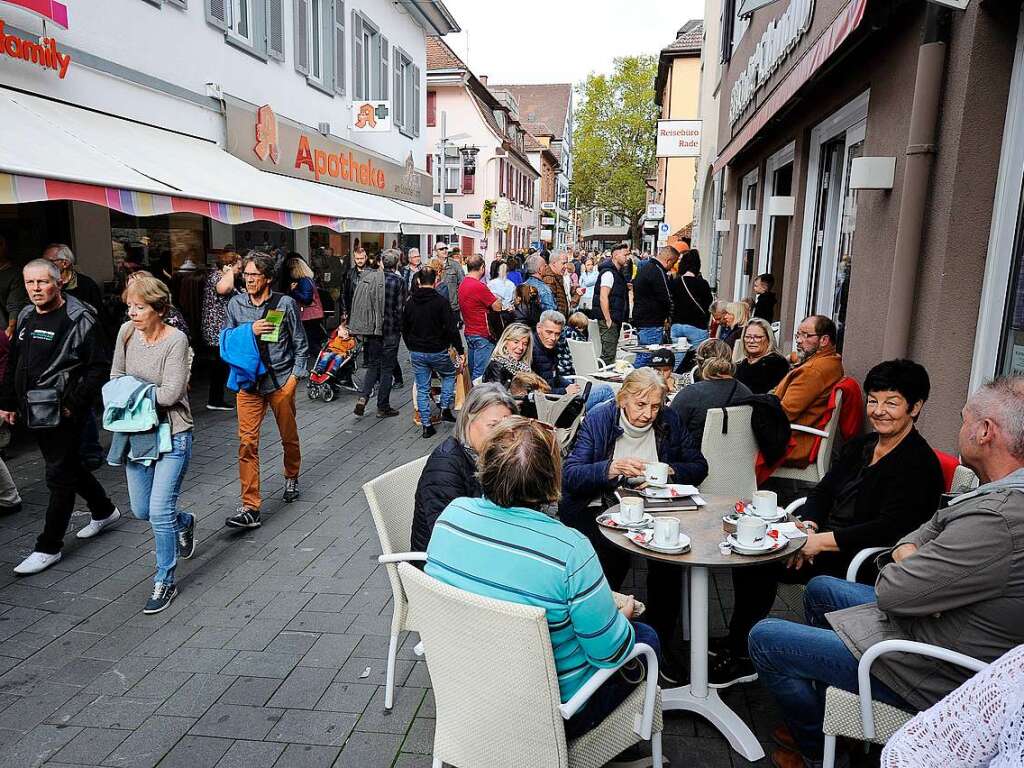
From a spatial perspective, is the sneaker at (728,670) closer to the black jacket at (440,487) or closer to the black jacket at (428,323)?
→ the black jacket at (440,487)

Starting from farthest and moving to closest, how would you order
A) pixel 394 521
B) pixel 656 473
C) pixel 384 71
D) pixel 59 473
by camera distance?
pixel 384 71 → pixel 59 473 → pixel 656 473 → pixel 394 521

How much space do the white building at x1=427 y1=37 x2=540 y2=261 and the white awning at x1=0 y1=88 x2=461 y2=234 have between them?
53.6 ft

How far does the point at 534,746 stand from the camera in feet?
7.00

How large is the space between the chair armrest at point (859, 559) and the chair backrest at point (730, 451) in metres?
1.26

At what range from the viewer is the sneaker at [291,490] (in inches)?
229

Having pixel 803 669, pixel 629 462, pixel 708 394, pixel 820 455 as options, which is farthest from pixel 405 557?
pixel 820 455

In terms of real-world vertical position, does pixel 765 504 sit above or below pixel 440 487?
below

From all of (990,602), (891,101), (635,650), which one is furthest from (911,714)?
(891,101)

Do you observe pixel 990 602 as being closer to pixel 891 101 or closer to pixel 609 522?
pixel 609 522

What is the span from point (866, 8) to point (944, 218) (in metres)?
1.21

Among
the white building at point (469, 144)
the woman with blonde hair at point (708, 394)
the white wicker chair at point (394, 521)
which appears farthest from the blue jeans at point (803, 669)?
the white building at point (469, 144)

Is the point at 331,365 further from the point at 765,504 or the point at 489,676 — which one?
the point at 489,676

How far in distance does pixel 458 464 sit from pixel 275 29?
36.7 ft

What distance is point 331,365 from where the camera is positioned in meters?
9.48
